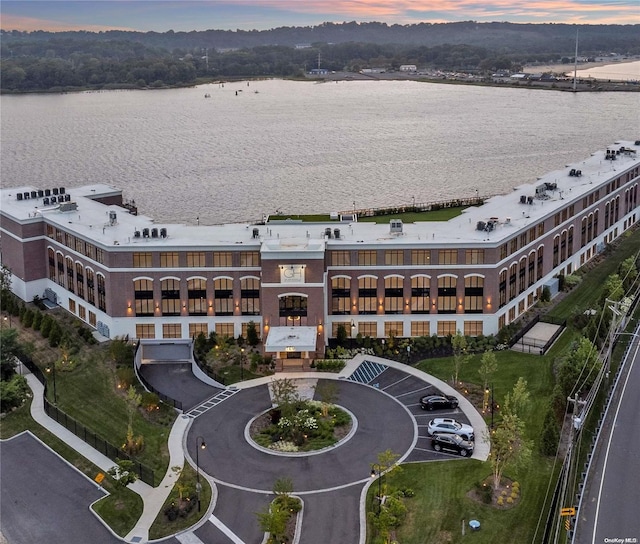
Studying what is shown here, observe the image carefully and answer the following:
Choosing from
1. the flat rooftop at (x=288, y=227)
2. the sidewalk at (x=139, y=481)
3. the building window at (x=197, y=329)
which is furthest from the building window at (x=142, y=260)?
the sidewalk at (x=139, y=481)

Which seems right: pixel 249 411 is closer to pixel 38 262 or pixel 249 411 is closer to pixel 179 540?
pixel 179 540

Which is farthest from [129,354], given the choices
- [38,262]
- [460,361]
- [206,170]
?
[206,170]

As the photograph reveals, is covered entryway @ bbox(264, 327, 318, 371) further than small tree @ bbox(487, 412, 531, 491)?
Yes

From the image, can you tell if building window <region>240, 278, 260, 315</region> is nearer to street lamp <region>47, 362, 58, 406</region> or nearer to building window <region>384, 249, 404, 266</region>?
building window <region>384, 249, 404, 266</region>

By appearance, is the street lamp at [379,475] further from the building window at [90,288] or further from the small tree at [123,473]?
the building window at [90,288]

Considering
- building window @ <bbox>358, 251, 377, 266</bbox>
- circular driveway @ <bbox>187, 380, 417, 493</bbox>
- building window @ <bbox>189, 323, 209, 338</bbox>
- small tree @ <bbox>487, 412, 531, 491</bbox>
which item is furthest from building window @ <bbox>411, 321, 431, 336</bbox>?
small tree @ <bbox>487, 412, 531, 491</bbox>

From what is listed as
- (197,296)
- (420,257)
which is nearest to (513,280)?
(420,257)
